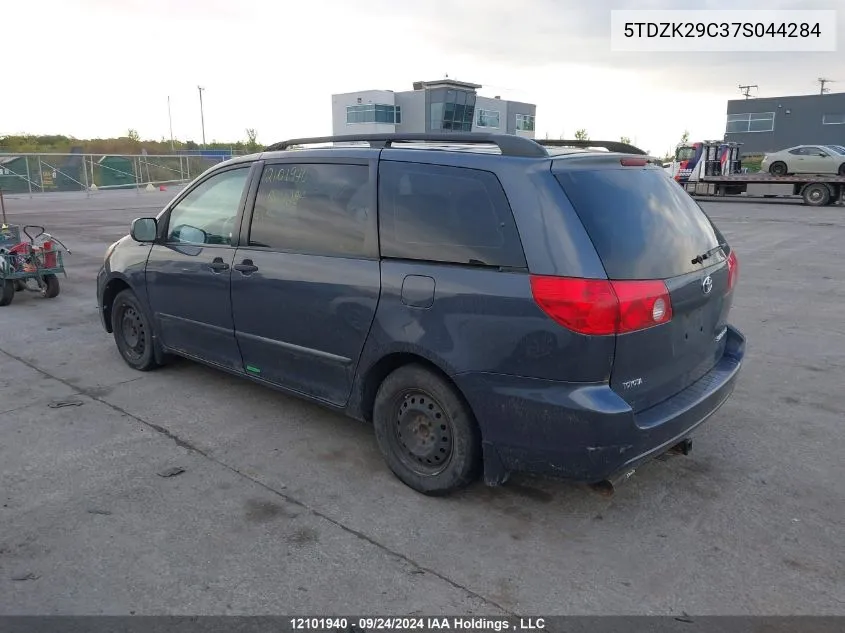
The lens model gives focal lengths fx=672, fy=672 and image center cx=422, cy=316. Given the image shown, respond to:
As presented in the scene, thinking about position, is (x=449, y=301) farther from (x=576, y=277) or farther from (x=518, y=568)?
(x=518, y=568)

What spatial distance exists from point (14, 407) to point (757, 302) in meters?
7.80

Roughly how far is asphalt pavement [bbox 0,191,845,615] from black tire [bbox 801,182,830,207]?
23.0m

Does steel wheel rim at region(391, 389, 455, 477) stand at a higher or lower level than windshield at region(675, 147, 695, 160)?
lower

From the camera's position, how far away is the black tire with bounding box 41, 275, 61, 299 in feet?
27.6

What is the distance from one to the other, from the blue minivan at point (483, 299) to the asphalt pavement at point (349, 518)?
1.10ft

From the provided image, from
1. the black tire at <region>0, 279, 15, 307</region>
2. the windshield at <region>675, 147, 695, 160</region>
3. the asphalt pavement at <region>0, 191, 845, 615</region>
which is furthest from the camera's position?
the windshield at <region>675, 147, 695, 160</region>

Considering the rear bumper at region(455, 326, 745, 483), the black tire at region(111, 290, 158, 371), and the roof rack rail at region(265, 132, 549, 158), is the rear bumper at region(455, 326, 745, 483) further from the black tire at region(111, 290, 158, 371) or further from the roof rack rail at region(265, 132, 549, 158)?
the black tire at region(111, 290, 158, 371)

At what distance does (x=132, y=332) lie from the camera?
5.57m

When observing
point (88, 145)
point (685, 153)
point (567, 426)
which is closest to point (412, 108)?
point (88, 145)

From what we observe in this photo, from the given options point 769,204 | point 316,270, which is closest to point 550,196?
point 316,270

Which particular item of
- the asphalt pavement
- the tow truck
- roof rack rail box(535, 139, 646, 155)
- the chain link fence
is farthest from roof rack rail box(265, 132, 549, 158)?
the chain link fence

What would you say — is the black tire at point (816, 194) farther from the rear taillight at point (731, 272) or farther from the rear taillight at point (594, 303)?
the rear taillight at point (594, 303)

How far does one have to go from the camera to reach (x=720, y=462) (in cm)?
393

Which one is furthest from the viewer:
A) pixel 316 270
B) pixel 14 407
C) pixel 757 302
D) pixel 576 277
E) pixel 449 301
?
pixel 757 302
